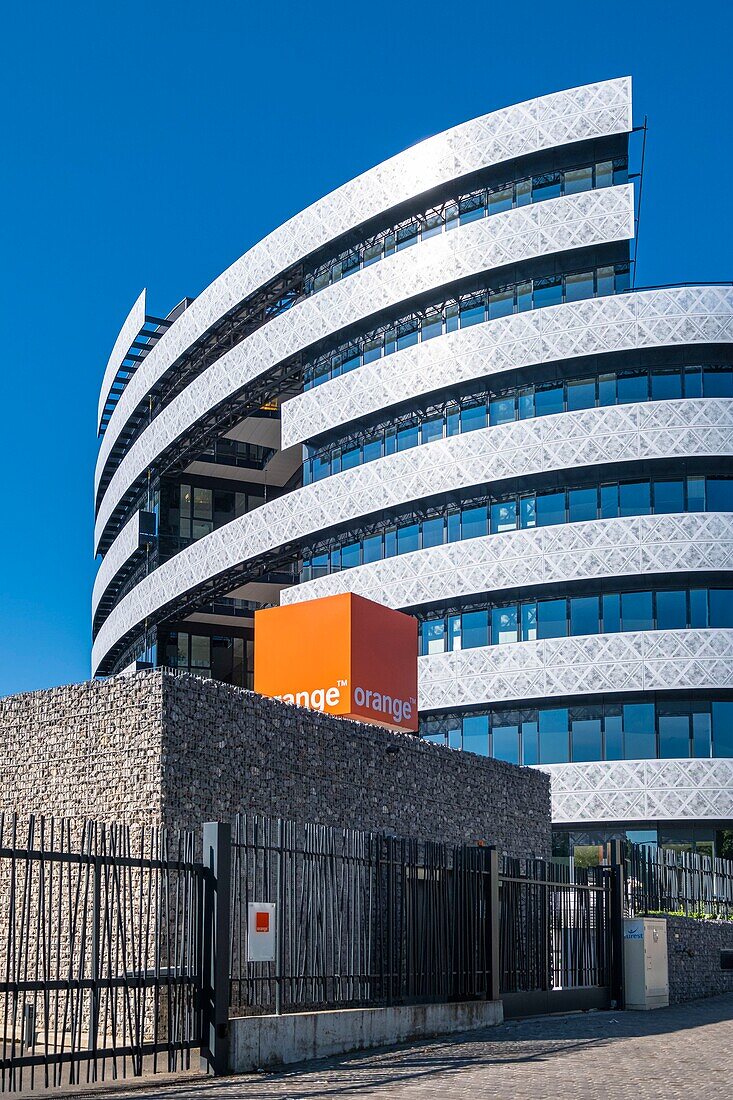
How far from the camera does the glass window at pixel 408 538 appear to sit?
163 feet

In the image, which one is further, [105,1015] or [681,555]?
[681,555]

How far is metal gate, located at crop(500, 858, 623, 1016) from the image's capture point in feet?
→ 63.9

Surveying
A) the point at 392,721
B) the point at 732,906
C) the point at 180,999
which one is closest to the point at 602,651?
the point at 732,906

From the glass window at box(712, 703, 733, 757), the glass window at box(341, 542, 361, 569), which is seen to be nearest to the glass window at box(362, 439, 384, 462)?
the glass window at box(341, 542, 361, 569)

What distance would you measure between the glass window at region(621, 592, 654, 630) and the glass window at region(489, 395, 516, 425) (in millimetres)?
7773

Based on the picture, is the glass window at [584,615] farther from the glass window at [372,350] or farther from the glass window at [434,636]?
the glass window at [372,350]

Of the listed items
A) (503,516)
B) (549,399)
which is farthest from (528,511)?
(549,399)

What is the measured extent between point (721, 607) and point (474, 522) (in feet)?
30.1

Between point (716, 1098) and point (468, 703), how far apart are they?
34914 mm

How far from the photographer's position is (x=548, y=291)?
47.6 meters

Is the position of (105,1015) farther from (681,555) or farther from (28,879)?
(681,555)

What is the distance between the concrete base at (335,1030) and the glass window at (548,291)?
33160 millimetres

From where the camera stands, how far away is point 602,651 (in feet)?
147

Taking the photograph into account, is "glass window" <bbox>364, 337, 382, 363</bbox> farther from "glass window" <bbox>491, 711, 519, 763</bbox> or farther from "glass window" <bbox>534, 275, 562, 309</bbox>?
"glass window" <bbox>491, 711, 519, 763</bbox>
